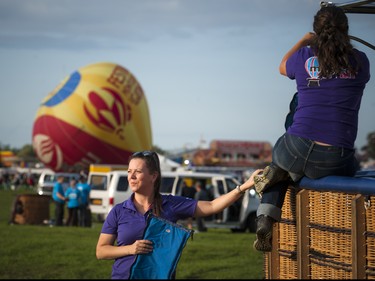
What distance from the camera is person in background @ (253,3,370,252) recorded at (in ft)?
15.5

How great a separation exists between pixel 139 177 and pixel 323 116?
104cm

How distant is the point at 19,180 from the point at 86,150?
22248 millimetres

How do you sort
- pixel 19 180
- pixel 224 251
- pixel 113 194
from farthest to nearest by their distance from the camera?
1. pixel 19 180
2. pixel 113 194
3. pixel 224 251

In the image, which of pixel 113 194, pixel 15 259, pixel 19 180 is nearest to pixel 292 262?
pixel 15 259

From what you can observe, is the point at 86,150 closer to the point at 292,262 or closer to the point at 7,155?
the point at 292,262

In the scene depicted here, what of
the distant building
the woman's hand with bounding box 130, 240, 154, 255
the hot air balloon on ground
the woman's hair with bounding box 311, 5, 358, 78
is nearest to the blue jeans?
the woman's hair with bounding box 311, 5, 358, 78

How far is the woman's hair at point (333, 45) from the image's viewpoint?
473cm

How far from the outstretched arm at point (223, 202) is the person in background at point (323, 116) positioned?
0.11 meters

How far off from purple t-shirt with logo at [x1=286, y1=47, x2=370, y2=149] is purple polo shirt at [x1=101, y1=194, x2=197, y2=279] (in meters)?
0.74

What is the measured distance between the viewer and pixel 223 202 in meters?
5.00

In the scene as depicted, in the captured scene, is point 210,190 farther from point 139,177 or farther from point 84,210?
point 139,177

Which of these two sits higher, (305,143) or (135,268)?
(305,143)

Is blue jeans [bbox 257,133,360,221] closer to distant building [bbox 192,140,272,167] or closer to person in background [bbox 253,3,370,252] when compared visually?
person in background [bbox 253,3,370,252]

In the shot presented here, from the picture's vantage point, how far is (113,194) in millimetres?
27906
